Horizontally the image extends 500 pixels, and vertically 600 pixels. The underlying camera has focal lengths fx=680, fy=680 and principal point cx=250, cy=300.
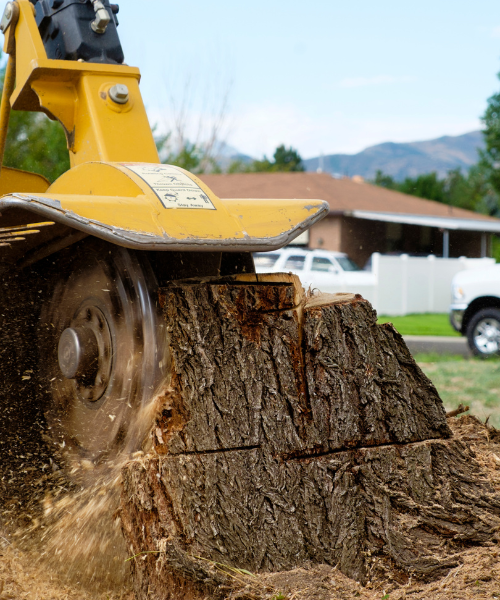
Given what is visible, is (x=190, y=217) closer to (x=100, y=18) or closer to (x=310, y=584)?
(x=310, y=584)

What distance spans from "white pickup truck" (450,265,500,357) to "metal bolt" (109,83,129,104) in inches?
258

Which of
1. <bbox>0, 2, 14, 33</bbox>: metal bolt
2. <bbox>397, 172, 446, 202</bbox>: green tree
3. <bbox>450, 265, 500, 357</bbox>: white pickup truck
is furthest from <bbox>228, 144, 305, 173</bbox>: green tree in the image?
<bbox>0, 2, 14, 33</bbox>: metal bolt

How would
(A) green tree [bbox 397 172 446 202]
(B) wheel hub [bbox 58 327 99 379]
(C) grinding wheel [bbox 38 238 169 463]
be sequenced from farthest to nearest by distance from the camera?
1. (A) green tree [bbox 397 172 446 202]
2. (B) wheel hub [bbox 58 327 99 379]
3. (C) grinding wheel [bbox 38 238 169 463]

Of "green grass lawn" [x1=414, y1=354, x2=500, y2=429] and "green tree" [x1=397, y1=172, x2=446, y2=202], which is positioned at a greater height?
"green tree" [x1=397, y1=172, x2=446, y2=202]

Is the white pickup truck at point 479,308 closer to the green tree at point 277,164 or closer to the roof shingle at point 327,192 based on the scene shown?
the roof shingle at point 327,192

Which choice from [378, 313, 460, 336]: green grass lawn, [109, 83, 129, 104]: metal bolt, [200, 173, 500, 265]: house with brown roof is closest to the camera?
[109, 83, 129, 104]: metal bolt

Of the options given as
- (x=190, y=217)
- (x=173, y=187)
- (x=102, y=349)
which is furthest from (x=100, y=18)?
(x=102, y=349)

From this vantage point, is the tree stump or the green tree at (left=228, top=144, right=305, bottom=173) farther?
the green tree at (left=228, top=144, right=305, bottom=173)

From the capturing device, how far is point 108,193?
7.52 ft

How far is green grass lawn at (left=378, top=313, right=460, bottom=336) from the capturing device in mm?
12042

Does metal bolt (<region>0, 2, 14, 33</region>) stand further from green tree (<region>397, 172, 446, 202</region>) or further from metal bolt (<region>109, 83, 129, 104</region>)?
green tree (<region>397, 172, 446, 202</region>)

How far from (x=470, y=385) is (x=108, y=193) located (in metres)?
4.03

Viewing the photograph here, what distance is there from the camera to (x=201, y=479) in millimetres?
1999

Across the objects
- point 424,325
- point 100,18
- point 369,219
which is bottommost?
point 424,325
